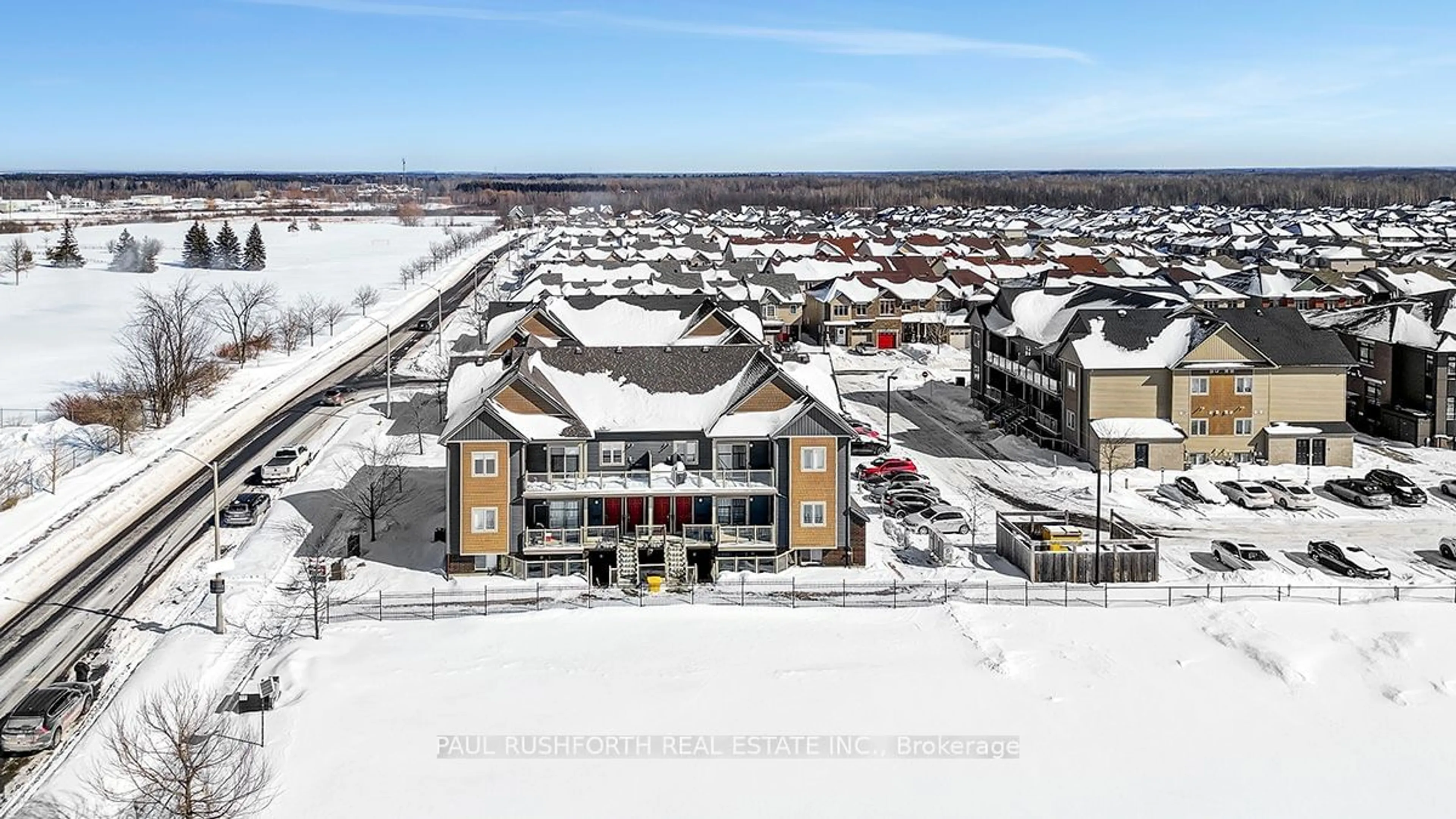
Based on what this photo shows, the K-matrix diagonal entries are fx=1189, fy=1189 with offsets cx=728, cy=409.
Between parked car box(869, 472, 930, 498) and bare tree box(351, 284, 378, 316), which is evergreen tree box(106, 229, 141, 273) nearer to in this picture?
bare tree box(351, 284, 378, 316)

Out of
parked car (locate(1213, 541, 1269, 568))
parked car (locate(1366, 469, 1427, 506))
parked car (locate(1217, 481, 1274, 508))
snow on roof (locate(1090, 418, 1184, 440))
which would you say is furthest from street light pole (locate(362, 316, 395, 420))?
parked car (locate(1366, 469, 1427, 506))

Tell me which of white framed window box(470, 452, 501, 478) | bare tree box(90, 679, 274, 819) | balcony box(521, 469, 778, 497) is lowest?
bare tree box(90, 679, 274, 819)

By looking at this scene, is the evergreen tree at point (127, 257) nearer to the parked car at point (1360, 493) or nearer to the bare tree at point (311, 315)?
the bare tree at point (311, 315)

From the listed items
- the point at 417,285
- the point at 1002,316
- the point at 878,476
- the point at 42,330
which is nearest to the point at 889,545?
the point at 878,476

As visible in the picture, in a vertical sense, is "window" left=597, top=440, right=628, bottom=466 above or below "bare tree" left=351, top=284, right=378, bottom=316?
below

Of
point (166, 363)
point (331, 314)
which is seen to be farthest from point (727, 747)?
point (331, 314)

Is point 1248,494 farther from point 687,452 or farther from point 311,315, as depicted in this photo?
point 311,315
